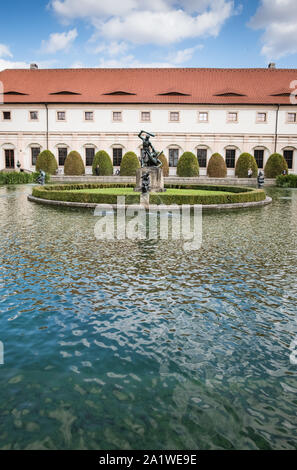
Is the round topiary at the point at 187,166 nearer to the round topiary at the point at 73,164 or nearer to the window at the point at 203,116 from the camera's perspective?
the window at the point at 203,116

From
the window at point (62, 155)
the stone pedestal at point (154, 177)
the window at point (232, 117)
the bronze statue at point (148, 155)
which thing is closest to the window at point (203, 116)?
the window at point (232, 117)

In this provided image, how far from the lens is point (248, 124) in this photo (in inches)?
1688

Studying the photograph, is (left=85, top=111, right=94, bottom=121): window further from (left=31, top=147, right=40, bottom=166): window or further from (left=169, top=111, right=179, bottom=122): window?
(left=169, top=111, right=179, bottom=122): window

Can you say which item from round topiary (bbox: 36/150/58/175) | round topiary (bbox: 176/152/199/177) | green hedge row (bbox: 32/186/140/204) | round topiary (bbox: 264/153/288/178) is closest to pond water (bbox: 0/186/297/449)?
green hedge row (bbox: 32/186/140/204)

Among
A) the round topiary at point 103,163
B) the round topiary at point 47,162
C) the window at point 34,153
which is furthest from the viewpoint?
the window at point 34,153

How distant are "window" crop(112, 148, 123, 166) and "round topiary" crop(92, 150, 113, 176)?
2.70 meters

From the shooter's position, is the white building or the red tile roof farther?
the red tile roof

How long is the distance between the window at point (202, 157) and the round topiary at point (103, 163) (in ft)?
30.9

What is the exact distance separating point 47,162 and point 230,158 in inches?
736

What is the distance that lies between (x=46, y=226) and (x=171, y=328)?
8166 millimetres

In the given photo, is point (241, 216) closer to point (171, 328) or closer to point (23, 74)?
point (171, 328)

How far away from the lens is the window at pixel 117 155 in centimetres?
4422

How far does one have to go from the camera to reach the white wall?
4288 centimetres

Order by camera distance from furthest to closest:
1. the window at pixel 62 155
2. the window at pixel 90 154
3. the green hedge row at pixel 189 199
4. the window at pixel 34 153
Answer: the window at pixel 34 153, the window at pixel 62 155, the window at pixel 90 154, the green hedge row at pixel 189 199
